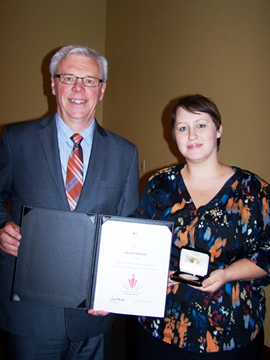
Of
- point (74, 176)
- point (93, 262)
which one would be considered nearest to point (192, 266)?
point (93, 262)

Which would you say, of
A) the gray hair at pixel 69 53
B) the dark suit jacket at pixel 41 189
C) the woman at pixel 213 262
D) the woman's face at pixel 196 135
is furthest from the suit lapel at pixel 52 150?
the woman's face at pixel 196 135

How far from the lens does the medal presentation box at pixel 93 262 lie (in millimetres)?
1139

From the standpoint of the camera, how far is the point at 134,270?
1.16 metres

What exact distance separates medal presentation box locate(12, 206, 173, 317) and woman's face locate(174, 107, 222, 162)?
0.45 meters

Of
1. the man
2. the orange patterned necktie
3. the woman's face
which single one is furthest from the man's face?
the woman's face

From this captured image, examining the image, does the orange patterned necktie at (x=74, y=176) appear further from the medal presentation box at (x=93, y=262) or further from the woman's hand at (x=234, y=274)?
the woman's hand at (x=234, y=274)

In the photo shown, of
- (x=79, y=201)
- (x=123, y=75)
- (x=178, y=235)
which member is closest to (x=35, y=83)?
(x=123, y=75)

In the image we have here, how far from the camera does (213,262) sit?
4.23 feet

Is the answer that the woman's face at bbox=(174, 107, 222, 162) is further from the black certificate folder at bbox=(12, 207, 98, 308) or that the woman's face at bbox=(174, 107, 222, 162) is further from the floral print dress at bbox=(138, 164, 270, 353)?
the black certificate folder at bbox=(12, 207, 98, 308)

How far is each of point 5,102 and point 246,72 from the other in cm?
275

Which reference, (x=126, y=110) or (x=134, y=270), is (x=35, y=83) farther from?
(x=134, y=270)

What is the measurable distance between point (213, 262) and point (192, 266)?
5.9 inches

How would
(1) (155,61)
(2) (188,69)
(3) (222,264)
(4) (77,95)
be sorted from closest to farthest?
(3) (222,264), (4) (77,95), (2) (188,69), (1) (155,61)

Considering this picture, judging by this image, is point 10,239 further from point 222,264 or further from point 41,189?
point 222,264
